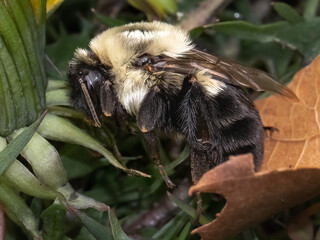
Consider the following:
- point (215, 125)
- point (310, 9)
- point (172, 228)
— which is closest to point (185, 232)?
point (172, 228)

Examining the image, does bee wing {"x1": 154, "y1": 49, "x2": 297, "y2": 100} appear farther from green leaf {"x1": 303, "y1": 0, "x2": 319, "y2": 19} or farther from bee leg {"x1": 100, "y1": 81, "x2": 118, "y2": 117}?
green leaf {"x1": 303, "y1": 0, "x2": 319, "y2": 19}

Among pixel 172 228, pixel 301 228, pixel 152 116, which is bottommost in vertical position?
pixel 301 228

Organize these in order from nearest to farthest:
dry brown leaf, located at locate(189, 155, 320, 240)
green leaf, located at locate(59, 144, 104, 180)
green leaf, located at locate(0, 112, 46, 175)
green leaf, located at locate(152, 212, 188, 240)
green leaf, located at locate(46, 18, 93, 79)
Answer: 1. dry brown leaf, located at locate(189, 155, 320, 240)
2. green leaf, located at locate(0, 112, 46, 175)
3. green leaf, located at locate(152, 212, 188, 240)
4. green leaf, located at locate(59, 144, 104, 180)
5. green leaf, located at locate(46, 18, 93, 79)

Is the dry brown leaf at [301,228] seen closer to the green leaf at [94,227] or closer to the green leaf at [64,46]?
the green leaf at [94,227]

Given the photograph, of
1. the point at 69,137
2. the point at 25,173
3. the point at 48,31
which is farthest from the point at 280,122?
the point at 48,31

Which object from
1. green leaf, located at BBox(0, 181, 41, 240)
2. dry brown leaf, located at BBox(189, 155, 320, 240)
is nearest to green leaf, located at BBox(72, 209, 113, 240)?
Result: green leaf, located at BBox(0, 181, 41, 240)

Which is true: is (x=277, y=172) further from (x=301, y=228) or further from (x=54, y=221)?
(x=54, y=221)

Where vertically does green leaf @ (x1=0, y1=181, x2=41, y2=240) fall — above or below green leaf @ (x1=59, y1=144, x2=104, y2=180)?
above
